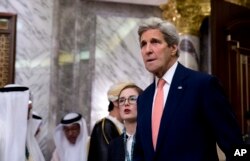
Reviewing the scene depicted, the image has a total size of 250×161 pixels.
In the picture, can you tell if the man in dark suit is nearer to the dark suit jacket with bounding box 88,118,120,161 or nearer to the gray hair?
the gray hair

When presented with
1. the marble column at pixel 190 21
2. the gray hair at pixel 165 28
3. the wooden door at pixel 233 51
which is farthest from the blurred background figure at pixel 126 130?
the marble column at pixel 190 21

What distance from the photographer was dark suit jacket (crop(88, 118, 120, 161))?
4336mm

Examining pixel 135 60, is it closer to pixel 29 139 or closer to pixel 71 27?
pixel 71 27

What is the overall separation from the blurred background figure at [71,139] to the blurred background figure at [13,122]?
1483 mm

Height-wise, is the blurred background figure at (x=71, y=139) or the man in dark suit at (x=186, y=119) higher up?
the man in dark suit at (x=186, y=119)

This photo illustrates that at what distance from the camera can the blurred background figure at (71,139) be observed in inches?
250

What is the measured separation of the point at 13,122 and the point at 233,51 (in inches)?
119

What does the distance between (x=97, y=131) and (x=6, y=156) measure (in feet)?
3.15

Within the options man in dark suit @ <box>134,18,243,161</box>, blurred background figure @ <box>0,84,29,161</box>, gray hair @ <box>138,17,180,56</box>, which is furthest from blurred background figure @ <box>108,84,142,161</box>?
blurred background figure @ <box>0,84,29,161</box>

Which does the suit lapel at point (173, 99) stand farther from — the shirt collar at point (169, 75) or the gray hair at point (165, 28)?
the gray hair at point (165, 28)

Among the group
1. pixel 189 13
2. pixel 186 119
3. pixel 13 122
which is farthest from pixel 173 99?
pixel 189 13

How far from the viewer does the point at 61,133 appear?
6.51 meters

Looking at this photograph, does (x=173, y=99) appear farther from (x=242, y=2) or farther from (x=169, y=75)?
(x=242, y=2)

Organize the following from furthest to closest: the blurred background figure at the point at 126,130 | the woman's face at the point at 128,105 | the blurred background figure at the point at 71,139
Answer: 1. the blurred background figure at the point at 71,139
2. the woman's face at the point at 128,105
3. the blurred background figure at the point at 126,130
